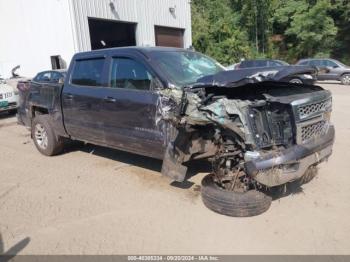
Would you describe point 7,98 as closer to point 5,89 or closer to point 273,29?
point 5,89

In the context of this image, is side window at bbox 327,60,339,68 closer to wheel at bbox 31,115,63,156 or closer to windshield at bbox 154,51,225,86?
windshield at bbox 154,51,225,86

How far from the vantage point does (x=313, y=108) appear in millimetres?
3842

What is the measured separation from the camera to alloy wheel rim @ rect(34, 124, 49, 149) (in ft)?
21.6

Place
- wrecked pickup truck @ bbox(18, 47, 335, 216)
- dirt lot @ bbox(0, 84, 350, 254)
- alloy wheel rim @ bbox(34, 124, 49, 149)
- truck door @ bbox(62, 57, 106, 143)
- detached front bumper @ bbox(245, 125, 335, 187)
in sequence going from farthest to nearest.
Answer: alloy wheel rim @ bbox(34, 124, 49, 149), truck door @ bbox(62, 57, 106, 143), wrecked pickup truck @ bbox(18, 47, 335, 216), detached front bumper @ bbox(245, 125, 335, 187), dirt lot @ bbox(0, 84, 350, 254)

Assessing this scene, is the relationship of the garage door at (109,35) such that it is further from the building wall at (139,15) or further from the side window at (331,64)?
the side window at (331,64)

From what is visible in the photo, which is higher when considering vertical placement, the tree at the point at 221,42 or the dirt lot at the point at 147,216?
the tree at the point at 221,42

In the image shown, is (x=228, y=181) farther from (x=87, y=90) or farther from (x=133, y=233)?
(x=87, y=90)

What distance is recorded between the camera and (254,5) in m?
32.6

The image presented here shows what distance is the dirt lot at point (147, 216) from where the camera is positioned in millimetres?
3344

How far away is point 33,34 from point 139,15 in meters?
4.94

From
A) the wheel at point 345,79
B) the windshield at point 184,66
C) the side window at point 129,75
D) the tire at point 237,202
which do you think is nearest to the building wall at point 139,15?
the wheel at point 345,79

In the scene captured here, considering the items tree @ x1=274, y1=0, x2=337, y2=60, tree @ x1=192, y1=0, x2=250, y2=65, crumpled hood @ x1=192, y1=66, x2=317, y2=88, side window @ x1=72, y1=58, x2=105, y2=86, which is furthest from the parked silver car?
crumpled hood @ x1=192, y1=66, x2=317, y2=88

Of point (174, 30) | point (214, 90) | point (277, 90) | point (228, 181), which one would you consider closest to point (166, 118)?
point (214, 90)

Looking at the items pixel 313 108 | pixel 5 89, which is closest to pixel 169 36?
pixel 5 89
